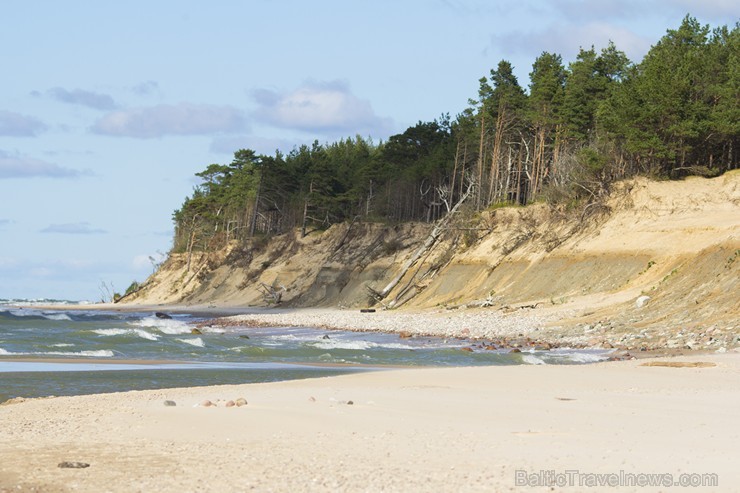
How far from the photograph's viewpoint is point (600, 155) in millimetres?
51000

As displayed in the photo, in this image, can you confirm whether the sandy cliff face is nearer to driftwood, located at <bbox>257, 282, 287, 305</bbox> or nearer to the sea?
driftwood, located at <bbox>257, 282, 287, 305</bbox>

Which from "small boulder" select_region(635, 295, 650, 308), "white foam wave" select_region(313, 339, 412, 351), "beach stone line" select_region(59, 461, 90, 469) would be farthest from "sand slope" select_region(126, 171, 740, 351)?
"beach stone line" select_region(59, 461, 90, 469)

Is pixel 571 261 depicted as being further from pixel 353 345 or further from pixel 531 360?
pixel 531 360

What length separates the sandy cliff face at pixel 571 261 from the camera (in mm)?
33562

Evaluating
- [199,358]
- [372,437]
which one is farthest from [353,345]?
[372,437]

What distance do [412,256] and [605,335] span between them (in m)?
35.2

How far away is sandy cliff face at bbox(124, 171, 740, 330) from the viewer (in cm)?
3356

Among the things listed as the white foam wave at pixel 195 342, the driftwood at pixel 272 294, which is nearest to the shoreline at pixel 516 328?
the white foam wave at pixel 195 342

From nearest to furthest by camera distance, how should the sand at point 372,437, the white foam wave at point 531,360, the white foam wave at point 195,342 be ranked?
the sand at point 372,437 < the white foam wave at point 531,360 < the white foam wave at point 195,342

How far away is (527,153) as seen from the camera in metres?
67.2

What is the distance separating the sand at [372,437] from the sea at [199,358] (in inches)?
169

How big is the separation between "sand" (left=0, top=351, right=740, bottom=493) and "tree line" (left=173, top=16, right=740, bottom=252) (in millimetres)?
35977

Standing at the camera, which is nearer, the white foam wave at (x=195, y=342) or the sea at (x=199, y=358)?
the sea at (x=199, y=358)

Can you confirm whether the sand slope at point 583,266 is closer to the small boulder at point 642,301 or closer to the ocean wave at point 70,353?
the small boulder at point 642,301
